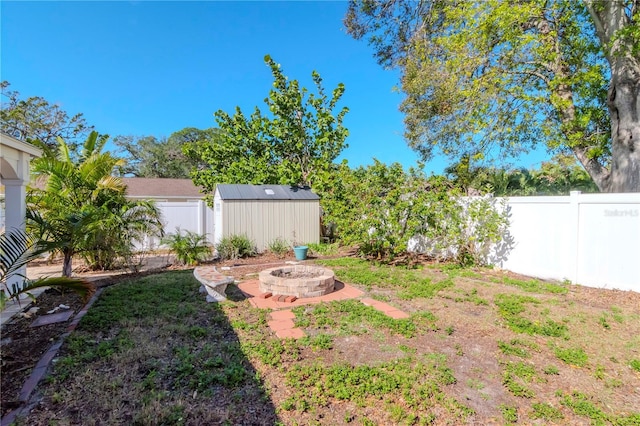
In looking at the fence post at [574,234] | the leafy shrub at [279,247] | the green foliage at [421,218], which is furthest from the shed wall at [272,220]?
the fence post at [574,234]

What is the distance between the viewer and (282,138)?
44.0 feet

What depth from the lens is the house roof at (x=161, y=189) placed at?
18938 millimetres

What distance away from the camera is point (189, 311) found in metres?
4.59

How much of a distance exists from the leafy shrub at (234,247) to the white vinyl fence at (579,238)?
710 cm

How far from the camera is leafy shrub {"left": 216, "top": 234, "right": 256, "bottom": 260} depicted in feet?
30.6

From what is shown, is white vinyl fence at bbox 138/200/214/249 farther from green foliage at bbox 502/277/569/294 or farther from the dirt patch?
green foliage at bbox 502/277/569/294

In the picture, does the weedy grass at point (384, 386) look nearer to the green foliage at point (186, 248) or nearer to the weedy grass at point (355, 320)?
the weedy grass at point (355, 320)

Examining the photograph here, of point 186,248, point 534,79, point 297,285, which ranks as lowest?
point 297,285

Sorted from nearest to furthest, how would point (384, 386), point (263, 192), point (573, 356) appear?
point (384, 386) < point (573, 356) < point (263, 192)

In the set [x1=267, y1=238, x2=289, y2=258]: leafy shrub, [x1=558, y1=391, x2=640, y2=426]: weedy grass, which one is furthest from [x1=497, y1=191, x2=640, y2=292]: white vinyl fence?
[x1=267, y1=238, x2=289, y2=258]: leafy shrub

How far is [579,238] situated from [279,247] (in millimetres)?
7528

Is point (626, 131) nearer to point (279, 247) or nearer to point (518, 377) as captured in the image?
point (518, 377)

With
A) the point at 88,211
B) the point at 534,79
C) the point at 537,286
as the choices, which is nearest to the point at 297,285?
the point at 88,211

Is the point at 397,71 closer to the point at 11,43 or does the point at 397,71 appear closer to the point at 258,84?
the point at 258,84
